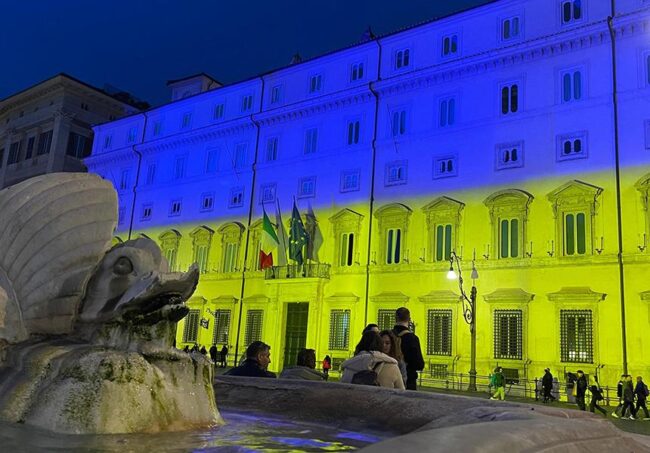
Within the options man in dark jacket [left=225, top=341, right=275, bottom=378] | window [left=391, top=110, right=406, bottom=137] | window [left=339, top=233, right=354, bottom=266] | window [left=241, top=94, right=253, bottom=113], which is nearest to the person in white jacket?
man in dark jacket [left=225, top=341, right=275, bottom=378]

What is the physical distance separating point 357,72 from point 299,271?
8.94m

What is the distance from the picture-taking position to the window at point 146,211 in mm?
33309

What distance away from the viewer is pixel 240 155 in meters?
29.6

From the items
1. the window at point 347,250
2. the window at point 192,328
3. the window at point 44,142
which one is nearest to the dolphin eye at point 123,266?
the window at point 347,250

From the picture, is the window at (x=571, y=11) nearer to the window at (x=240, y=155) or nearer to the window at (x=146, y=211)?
the window at (x=240, y=155)

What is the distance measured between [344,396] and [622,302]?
16.0m

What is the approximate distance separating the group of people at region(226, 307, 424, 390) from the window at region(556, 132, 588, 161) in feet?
50.5

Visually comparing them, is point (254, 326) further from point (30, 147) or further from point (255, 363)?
point (30, 147)

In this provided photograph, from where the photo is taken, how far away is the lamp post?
18984mm

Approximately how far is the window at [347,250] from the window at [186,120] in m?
12.3

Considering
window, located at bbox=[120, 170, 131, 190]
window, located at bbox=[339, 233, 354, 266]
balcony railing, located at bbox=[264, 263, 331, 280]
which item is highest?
window, located at bbox=[120, 170, 131, 190]

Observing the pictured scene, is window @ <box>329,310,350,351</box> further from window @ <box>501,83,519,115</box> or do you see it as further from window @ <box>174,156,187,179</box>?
window @ <box>174,156,187,179</box>

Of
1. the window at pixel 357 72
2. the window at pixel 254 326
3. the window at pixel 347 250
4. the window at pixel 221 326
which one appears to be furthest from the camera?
the window at pixel 221 326

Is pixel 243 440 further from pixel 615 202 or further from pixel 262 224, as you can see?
pixel 262 224
